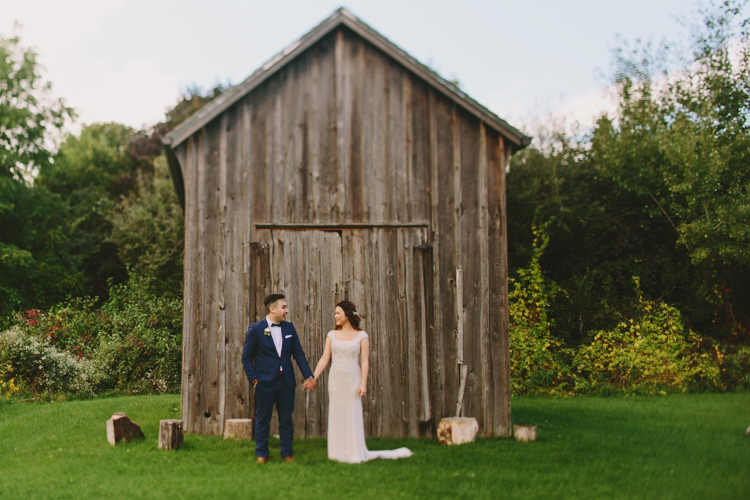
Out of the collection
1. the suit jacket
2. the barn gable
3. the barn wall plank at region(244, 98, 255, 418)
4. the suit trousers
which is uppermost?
the barn gable

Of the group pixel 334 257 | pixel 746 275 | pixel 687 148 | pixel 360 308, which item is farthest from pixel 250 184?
pixel 746 275

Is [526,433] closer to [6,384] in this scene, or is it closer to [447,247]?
[447,247]

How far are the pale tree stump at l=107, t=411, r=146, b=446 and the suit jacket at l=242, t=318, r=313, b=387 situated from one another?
2238mm

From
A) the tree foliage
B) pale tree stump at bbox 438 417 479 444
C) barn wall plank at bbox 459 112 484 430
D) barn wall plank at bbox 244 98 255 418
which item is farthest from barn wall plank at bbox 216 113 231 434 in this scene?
the tree foliage

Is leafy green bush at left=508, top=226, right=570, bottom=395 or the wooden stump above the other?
leafy green bush at left=508, top=226, right=570, bottom=395

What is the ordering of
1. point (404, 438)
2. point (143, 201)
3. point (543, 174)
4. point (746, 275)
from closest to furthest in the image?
point (404, 438), point (746, 275), point (543, 174), point (143, 201)

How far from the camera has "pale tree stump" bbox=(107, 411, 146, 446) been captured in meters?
8.86

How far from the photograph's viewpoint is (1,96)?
22484 mm

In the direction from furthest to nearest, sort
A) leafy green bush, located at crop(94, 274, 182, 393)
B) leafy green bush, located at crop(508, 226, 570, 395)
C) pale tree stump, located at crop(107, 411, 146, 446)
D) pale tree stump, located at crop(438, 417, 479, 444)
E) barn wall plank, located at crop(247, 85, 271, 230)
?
leafy green bush, located at crop(94, 274, 182, 393) < leafy green bush, located at crop(508, 226, 570, 395) < barn wall plank, located at crop(247, 85, 271, 230) < pale tree stump, located at crop(107, 411, 146, 446) < pale tree stump, located at crop(438, 417, 479, 444)

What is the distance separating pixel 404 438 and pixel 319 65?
221 inches

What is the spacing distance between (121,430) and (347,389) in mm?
3324

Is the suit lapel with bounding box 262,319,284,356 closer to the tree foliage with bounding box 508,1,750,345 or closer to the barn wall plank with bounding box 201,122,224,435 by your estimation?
the barn wall plank with bounding box 201,122,224,435

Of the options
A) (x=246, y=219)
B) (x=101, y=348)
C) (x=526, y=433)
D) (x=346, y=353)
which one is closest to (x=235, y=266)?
(x=246, y=219)

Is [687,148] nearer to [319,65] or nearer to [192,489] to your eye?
[319,65]
